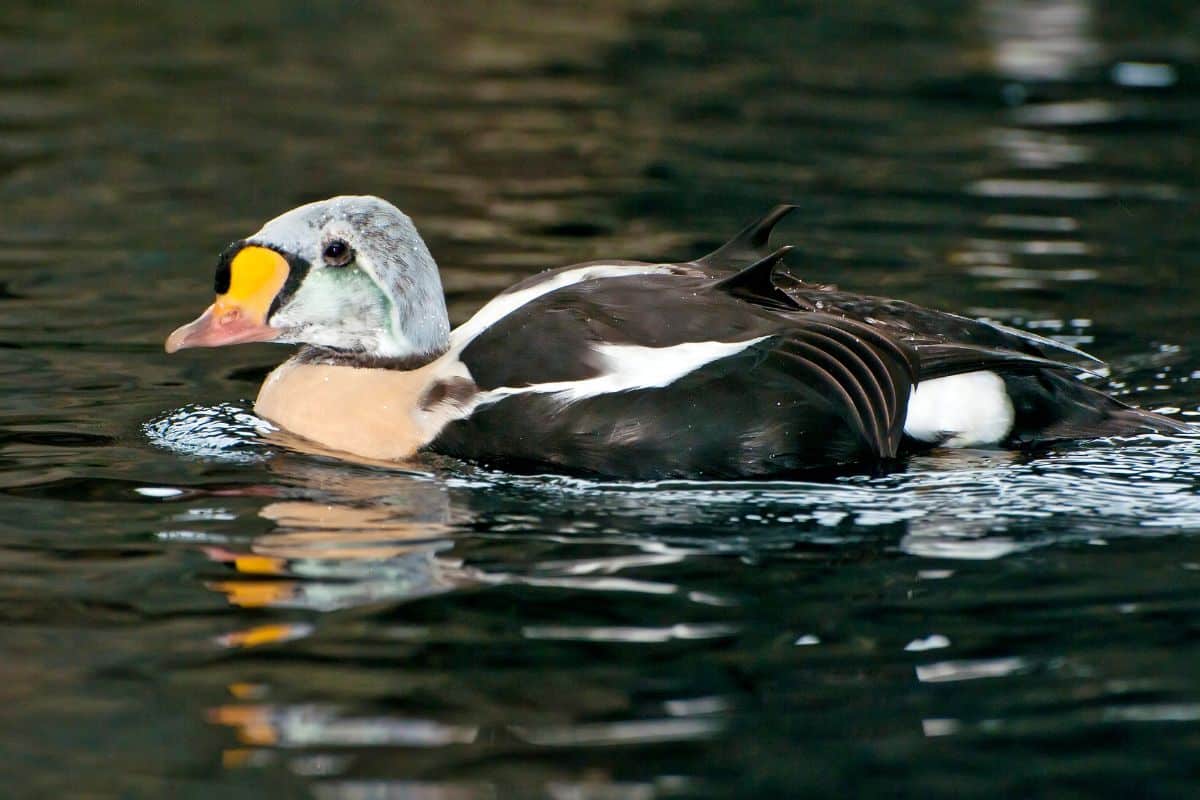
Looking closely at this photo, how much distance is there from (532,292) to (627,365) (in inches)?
20.6

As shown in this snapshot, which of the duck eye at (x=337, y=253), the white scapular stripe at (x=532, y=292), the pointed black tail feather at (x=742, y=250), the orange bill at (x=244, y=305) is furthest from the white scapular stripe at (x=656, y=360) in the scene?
the orange bill at (x=244, y=305)

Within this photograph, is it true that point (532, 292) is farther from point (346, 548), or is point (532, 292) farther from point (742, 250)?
point (346, 548)

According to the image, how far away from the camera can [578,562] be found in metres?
4.35

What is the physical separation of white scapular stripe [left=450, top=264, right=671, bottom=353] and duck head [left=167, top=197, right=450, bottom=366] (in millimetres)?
144

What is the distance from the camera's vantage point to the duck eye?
529cm

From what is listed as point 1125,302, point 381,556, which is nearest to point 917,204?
point 1125,302

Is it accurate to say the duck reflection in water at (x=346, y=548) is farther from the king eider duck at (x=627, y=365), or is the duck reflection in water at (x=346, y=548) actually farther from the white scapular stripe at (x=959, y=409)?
the white scapular stripe at (x=959, y=409)

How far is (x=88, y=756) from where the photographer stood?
3410mm

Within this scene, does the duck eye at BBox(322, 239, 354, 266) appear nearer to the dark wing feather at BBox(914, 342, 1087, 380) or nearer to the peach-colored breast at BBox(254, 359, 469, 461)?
the peach-colored breast at BBox(254, 359, 469, 461)

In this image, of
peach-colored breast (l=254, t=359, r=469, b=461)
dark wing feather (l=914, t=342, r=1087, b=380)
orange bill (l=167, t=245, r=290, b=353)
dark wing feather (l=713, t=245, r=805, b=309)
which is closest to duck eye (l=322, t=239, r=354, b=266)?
orange bill (l=167, t=245, r=290, b=353)

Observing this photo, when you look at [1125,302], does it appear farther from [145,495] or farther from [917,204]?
[145,495]

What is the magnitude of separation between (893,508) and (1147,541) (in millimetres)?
605

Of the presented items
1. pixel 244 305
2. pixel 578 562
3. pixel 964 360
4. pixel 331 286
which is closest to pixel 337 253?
pixel 331 286

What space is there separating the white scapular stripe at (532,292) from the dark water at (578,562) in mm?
415
